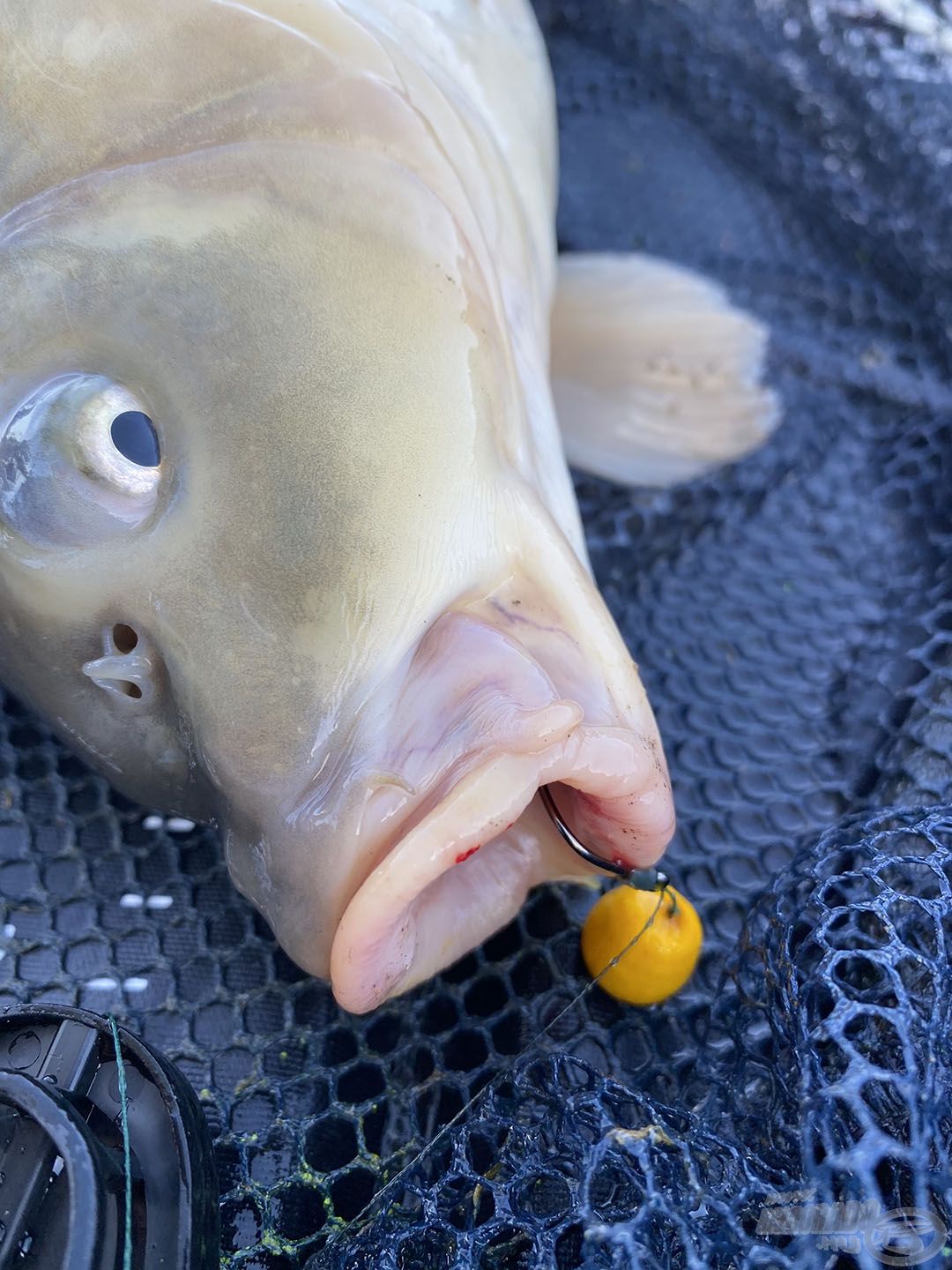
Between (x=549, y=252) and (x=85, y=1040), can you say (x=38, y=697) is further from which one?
(x=549, y=252)

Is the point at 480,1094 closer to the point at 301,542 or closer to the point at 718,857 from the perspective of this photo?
the point at 718,857

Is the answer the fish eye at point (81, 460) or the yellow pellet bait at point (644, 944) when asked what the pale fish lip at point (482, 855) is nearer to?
the yellow pellet bait at point (644, 944)

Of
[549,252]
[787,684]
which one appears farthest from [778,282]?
[787,684]

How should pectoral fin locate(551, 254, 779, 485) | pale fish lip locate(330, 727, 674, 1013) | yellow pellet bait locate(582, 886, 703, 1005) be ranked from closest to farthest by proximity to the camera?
pale fish lip locate(330, 727, 674, 1013), yellow pellet bait locate(582, 886, 703, 1005), pectoral fin locate(551, 254, 779, 485)

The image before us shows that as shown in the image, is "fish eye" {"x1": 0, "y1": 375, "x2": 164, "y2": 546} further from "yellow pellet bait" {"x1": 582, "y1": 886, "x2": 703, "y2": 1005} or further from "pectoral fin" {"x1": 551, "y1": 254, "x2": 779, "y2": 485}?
"pectoral fin" {"x1": 551, "y1": 254, "x2": 779, "y2": 485}

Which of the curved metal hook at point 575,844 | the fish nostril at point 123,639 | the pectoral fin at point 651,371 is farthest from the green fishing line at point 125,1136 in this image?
the pectoral fin at point 651,371

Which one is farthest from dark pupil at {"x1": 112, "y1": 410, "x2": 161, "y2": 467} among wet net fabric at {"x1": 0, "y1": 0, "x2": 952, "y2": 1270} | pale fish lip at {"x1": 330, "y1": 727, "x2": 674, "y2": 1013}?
wet net fabric at {"x1": 0, "y1": 0, "x2": 952, "y2": 1270}
